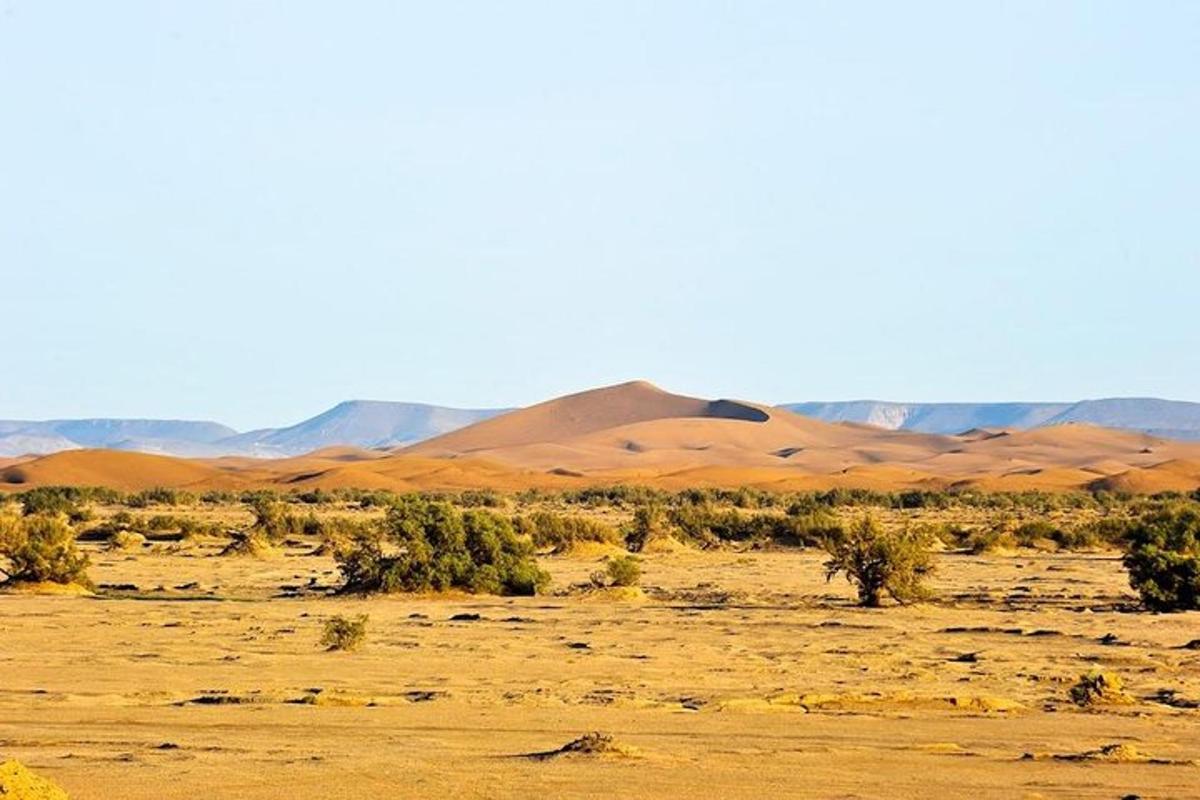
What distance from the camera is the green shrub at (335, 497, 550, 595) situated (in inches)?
980

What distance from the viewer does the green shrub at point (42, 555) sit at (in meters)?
25.2

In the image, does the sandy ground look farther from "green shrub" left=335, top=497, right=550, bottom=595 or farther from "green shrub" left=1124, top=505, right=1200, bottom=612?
"green shrub" left=335, top=497, right=550, bottom=595

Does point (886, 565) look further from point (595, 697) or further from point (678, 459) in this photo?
point (678, 459)

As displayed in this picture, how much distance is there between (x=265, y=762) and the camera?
35.2 ft

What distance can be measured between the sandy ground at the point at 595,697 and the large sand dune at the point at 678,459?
246 ft

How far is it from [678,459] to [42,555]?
413 ft

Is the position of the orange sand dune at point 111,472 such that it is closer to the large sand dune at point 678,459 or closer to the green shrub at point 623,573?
the large sand dune at point 678,459

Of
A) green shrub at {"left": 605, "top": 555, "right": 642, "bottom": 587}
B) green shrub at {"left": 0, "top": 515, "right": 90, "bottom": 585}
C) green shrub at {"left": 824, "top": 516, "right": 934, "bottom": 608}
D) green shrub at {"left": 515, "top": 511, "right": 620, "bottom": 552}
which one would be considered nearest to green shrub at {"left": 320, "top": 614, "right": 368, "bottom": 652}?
green shrub at {"left": 824, "top": 516, "right": 934, "bottom": 608}

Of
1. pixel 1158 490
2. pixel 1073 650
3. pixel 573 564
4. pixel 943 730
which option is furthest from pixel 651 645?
pixel 1158 490

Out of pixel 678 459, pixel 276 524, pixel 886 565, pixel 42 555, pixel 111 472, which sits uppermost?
pixel 678 459

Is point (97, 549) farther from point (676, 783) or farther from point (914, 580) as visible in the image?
point (676, 783)

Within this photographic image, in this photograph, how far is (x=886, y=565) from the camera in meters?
23.2

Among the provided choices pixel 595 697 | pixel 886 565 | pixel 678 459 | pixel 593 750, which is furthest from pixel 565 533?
pixel 678 459

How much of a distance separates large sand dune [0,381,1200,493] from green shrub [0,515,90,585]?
69344 millimetres
